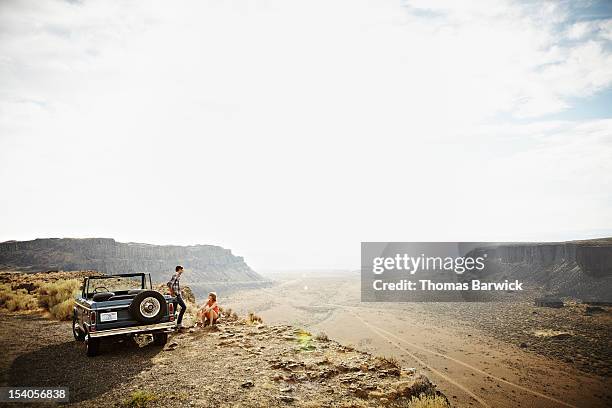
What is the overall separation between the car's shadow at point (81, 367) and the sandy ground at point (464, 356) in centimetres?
1624

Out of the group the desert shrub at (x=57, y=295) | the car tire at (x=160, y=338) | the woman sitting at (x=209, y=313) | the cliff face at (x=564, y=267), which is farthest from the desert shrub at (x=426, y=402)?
the cliff face at (x=564, y=267)

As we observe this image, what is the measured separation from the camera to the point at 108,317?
342 inches

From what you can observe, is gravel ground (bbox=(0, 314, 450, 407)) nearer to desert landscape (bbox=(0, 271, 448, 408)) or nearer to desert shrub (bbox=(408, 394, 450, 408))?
desert landscape (bbox=(0, 271, 448, 408))

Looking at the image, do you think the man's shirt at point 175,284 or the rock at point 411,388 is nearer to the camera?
the rock at point 411,388

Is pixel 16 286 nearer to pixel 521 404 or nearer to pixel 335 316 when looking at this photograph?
pixel 521 404

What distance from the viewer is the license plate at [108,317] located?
28.3ft

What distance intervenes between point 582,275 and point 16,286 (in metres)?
75.5

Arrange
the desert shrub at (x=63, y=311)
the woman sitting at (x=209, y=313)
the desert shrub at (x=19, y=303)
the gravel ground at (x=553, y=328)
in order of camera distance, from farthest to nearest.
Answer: the gravel ground at (x=553, y=328) → the desert shrub at (x=19, y=303) → the desert shrub at (x=63, y=311) → the woman sitting at (x=209, y=313)

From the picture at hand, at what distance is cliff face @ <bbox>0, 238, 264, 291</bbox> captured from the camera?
64750 mm

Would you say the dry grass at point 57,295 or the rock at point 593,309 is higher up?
the dry grass at point 57,295

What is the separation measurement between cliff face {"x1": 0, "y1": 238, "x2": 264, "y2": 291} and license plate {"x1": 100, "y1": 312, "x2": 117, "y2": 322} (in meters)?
67.0

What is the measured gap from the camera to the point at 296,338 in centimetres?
1192

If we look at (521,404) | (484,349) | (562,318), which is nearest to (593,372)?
(484,349)

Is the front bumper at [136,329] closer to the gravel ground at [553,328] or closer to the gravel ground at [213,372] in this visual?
the gravel ground at [213,372]
